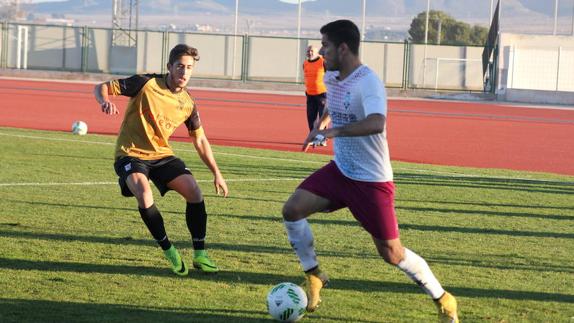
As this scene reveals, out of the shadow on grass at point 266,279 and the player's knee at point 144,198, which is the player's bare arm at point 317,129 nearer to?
the shadow on grass at point 266,279

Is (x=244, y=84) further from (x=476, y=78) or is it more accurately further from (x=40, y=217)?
(x=40, y=217)

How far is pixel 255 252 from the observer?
884 centimetres

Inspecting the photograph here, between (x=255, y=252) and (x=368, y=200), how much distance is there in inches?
103

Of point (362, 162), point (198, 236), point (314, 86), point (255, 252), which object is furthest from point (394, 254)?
point (314, 86)

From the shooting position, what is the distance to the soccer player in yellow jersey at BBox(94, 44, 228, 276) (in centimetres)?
769

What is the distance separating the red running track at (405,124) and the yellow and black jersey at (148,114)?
11.5 m

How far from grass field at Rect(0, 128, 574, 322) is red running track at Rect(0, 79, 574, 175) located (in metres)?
5.71

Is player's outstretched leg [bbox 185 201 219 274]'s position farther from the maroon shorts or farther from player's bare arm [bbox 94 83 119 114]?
the maroon shorts

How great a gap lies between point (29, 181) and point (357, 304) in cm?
693

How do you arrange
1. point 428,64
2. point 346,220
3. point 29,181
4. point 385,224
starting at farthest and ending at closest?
1. point 428,64
2. point 29,181
3. point 346,220
4. point 385,224

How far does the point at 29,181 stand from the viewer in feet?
42.2

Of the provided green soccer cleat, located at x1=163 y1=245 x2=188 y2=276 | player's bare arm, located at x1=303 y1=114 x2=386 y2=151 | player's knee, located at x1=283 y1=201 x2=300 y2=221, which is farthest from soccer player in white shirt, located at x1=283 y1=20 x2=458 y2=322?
green soccer cleat, located at x1=163 y1=245 x2=188 y2=276

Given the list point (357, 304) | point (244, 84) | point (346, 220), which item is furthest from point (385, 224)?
point (244, 84)

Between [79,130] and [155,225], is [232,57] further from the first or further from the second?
[155,225]
